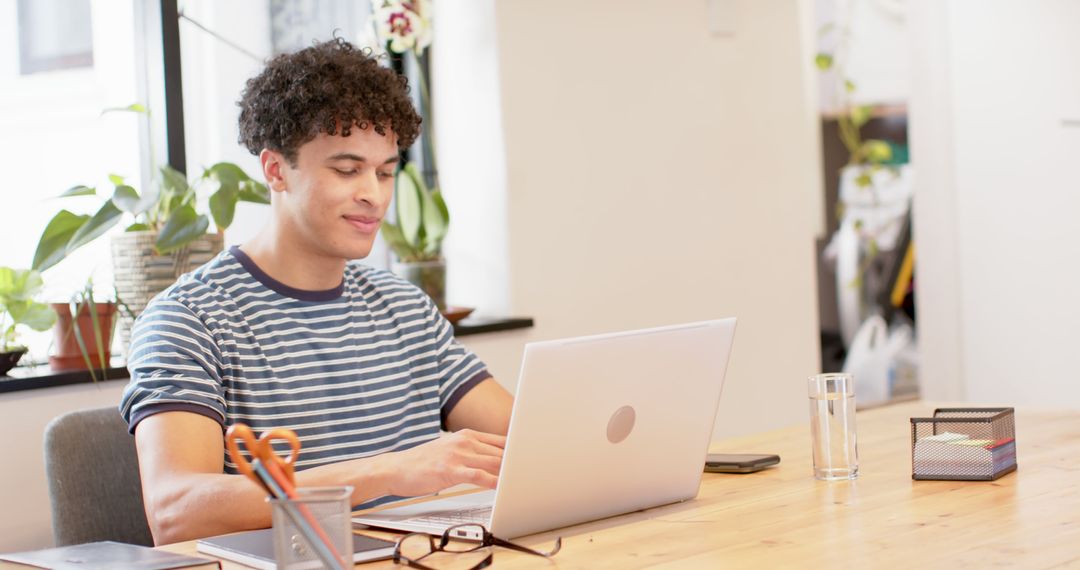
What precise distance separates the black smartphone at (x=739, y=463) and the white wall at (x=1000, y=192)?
2482mm

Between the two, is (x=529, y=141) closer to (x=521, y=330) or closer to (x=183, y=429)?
(x=521, y=330)

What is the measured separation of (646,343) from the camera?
4.58ft

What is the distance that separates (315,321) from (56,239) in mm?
624

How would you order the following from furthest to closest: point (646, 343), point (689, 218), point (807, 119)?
point (807, 119), point (689, 218), point (646, 343)

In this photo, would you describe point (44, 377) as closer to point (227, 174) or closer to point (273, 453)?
point (227, 174)

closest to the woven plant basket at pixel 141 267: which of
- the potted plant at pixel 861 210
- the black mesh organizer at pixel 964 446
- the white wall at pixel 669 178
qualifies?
the white wall at pixel 669 178

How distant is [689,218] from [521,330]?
598 millimetres

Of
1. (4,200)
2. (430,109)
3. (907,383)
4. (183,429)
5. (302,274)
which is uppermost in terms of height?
(430,109)

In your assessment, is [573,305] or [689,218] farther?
[689,218]

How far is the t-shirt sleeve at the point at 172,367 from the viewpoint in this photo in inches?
65.2

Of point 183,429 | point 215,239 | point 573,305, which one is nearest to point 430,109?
point 573,305

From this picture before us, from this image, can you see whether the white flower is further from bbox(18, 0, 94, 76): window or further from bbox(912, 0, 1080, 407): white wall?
bbox(912, 0, 1080, 407): white wall

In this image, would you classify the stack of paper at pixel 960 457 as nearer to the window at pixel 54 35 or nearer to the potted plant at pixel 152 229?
the potted plant at pixel 152 229

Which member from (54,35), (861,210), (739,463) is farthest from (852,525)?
(861,210)
